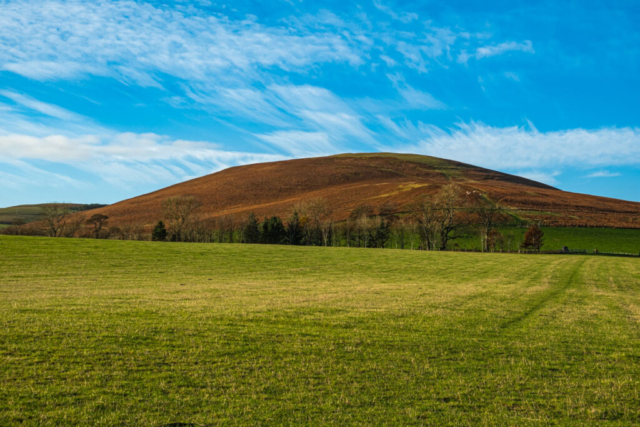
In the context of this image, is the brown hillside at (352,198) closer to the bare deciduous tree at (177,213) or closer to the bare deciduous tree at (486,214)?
the bare deciduous tree at (486,214)

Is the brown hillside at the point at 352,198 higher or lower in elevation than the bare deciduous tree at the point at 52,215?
higher

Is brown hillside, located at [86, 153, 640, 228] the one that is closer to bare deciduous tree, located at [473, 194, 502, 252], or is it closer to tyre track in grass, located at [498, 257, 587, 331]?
bare deciduous tree, located at [473, 194, 502, 252]

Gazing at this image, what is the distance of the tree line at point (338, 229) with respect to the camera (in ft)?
310

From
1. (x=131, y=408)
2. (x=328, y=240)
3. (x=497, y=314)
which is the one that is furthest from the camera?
(x=328, y=240)

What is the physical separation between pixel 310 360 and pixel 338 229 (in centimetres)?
10605

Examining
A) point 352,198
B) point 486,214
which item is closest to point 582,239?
point 486,214

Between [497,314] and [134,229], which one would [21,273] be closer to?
[497,314]

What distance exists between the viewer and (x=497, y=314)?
1645 centimetres

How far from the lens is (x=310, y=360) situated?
9781mm

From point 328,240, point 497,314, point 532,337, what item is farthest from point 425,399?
point 328,240

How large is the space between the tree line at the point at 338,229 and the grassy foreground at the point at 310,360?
77317 mm

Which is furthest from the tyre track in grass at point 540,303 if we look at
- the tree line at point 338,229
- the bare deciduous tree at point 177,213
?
the bare deciduous tree at point 177,213

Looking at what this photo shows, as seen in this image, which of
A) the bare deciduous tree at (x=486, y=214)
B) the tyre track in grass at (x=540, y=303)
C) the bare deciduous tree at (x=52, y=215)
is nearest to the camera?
the tyre track in grass at (x=540, y=303)

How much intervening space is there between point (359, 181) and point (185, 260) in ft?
494
